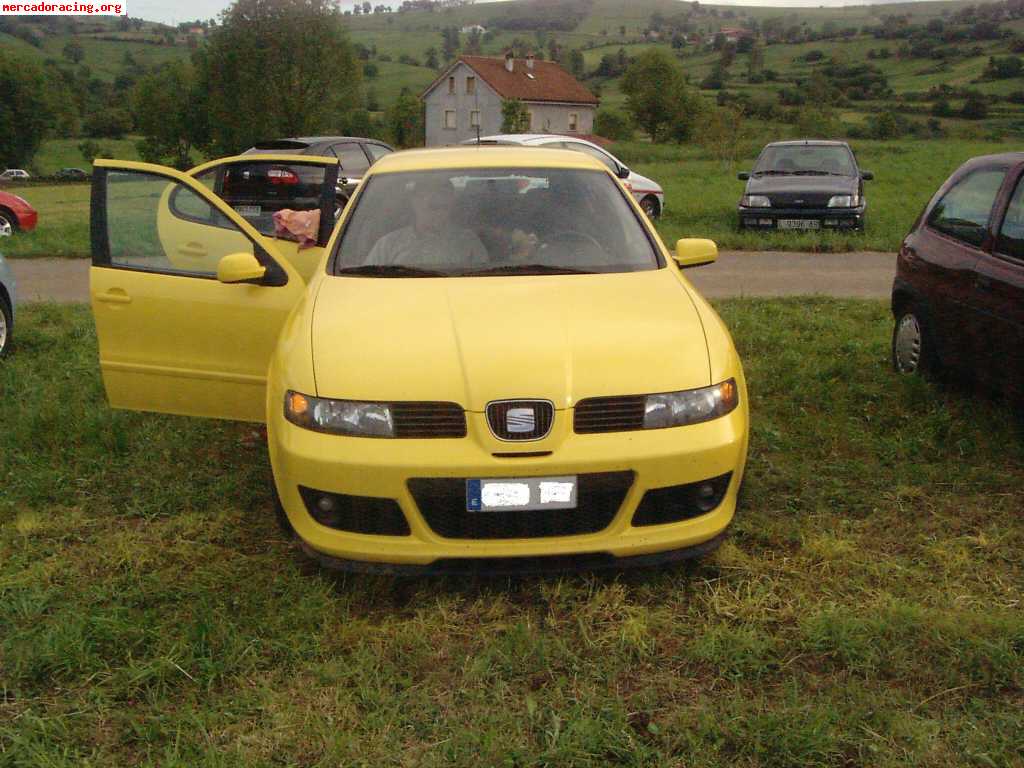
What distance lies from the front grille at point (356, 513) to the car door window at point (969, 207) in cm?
371

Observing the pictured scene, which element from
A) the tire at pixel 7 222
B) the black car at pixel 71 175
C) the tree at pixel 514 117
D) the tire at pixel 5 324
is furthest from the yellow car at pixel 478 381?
the black car at pixel 71 175

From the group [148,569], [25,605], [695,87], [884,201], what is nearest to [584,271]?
[148,569]

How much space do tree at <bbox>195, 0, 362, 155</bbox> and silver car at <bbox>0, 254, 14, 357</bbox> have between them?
58.3 metres

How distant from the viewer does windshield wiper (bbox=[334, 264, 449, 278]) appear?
4316 mm

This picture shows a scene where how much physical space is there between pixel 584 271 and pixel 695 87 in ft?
301

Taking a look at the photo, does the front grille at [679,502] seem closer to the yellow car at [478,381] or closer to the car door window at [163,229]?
the yellow car at [478,381]

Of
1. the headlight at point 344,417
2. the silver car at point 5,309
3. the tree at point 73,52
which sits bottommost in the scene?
the silver car at point 5,309

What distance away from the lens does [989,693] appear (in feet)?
9.87

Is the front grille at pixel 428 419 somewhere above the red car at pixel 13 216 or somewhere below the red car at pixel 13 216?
above

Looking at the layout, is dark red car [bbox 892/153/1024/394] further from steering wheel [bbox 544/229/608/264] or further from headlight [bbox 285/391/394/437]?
headlight [bbox 285/391/394/437]

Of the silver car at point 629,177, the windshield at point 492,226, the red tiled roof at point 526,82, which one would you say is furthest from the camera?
the red tiled roof at point 526,82

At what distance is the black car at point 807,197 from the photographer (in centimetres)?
1415

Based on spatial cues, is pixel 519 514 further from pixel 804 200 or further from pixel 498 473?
pixel 804 200

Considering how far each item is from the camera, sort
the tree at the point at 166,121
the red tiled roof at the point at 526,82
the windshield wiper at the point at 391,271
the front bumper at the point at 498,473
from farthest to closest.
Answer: the tree at the point at 166,121
the red tiled roof at the point at 526,82
the windshield wiper at the point at 391,271
the front bumper at the point at 498,473
